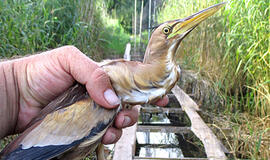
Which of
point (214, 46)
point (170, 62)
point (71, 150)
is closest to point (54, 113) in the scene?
point (71, 150)

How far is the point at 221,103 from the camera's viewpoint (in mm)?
3924

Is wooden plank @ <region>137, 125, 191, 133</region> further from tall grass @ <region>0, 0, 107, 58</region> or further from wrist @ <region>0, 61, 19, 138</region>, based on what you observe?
wrist @ <region>0, 61, 19, 138</region>

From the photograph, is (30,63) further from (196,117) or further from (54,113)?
(196,117)

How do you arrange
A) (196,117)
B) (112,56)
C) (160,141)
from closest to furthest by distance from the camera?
1. (196,117)
2. (160,141)
3. (112,56)

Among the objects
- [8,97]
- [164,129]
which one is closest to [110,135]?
[8,97]

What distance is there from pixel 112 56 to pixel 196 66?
343 cm

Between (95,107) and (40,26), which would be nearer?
(95,107)

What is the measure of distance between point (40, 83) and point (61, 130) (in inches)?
18.2

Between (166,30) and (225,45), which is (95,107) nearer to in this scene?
(166,30)

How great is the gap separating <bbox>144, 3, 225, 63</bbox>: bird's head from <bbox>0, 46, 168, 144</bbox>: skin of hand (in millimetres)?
294

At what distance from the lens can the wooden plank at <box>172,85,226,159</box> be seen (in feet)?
7.90

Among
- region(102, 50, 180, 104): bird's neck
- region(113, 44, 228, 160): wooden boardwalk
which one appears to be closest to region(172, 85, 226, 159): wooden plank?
region(113, 44, 228, 160): wooden boardwalk

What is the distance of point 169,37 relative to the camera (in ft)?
4.31

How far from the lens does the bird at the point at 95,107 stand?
1.22 m
